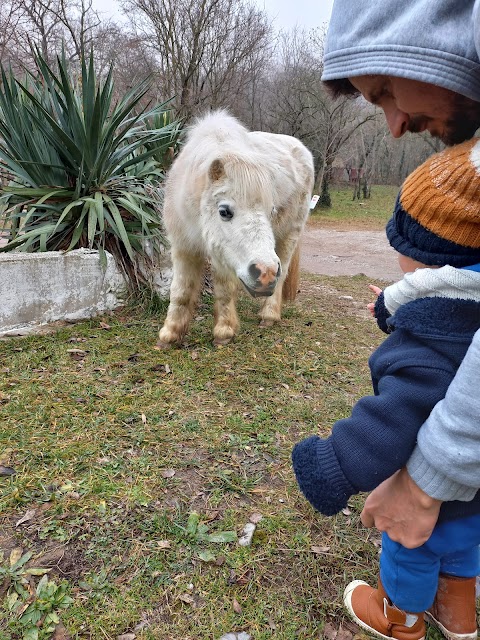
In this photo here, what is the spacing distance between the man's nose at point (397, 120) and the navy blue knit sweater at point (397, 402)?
42 cm

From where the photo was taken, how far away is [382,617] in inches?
61.7

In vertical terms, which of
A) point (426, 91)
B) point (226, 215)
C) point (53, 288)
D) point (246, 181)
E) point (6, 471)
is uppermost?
point (426, 91)

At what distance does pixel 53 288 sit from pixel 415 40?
12.6ft

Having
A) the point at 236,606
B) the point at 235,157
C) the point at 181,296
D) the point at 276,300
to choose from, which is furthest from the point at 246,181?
the point at 236,606

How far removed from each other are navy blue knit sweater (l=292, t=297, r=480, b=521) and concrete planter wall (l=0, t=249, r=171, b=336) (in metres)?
3.46

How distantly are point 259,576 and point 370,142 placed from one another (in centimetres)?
2835

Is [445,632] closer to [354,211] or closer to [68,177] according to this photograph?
[68,177]

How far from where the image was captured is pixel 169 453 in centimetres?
255

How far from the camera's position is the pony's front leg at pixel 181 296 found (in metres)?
3.99

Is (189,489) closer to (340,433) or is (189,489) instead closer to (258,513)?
(258,513)

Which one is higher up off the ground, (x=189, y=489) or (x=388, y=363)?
(x=388, y=363)

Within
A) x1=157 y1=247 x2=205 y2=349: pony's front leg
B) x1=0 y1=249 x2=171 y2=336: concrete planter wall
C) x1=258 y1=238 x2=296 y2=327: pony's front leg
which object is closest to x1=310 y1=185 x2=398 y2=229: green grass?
x1=258 y1=238 x2=296 y2=327: pony's front leg

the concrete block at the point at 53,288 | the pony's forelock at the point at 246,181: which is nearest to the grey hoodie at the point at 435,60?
the pony's forelock at the point at 246,181

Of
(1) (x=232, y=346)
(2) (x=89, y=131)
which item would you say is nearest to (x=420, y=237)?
(1) (x=232, y=346)
